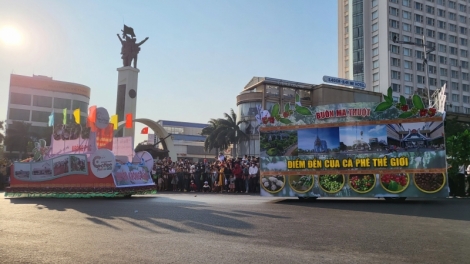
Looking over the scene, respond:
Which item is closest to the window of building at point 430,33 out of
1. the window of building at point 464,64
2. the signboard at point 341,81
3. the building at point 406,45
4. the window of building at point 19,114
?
the building at point 406,45

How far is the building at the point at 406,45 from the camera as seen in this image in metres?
79.8

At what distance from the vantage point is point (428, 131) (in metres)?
13.1

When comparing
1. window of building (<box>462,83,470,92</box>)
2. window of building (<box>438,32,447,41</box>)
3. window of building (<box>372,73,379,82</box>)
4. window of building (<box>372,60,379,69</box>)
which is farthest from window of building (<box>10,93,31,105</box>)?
window of building (<box>462,83,470,92</box>)

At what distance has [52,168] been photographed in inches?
739

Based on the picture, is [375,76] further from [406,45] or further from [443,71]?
[443,71]

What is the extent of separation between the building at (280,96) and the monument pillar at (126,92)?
24.6 m

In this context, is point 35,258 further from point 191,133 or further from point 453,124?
point 191,133

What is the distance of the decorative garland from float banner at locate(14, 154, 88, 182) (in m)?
0.56

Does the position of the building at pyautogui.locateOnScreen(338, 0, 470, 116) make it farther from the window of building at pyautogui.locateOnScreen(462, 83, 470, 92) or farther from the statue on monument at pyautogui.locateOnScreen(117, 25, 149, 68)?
the statue on monument at pyautogui.locateOnScreen(117, 25, 149, 68)

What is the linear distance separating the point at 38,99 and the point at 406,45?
76.8 meters

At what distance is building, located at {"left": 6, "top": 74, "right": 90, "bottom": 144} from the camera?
276ft

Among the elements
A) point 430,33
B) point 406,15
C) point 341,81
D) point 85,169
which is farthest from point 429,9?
point 85,169

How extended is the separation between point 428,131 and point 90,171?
1340cm

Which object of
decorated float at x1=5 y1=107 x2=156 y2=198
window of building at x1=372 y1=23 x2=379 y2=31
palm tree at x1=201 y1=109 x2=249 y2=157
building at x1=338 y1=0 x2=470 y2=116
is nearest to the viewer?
decorated float at x1=5 y1=107 x2=156 y2=198
